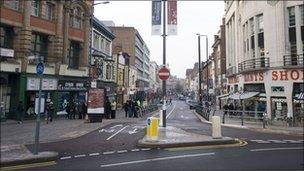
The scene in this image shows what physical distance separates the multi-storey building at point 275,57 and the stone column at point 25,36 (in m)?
20.9

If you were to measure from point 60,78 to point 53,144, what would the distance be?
19363mm

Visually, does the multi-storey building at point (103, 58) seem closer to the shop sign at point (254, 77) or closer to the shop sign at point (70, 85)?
the shop sign at point (70, 85)

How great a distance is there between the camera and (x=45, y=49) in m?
34.2

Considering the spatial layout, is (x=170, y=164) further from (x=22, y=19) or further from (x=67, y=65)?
(x=67, y=65)

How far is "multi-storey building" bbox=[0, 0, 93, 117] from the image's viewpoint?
2939 centimetres

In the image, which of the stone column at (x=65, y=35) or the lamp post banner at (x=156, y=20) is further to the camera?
the stone column at (x=65, y=35)

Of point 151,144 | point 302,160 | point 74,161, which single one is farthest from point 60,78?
point 302,160

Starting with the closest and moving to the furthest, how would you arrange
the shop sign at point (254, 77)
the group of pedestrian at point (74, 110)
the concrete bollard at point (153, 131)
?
the concrete bollard at point (153, 131), the group of pedestrian at point (74, 110), the shop sign at point (254, 77)

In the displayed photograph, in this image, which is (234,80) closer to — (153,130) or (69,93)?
(69,93)

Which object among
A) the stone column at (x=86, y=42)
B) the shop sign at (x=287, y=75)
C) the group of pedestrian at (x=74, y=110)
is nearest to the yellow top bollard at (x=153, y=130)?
the group of pedestrian at (x=74, y=110)

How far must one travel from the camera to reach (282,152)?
1485cm

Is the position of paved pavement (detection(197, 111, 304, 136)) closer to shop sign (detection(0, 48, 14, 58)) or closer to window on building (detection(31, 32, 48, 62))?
window on building (detection(31, 32, 48, 62))

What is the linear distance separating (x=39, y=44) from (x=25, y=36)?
2.99 meters

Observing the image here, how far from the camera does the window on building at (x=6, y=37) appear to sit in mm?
28936
